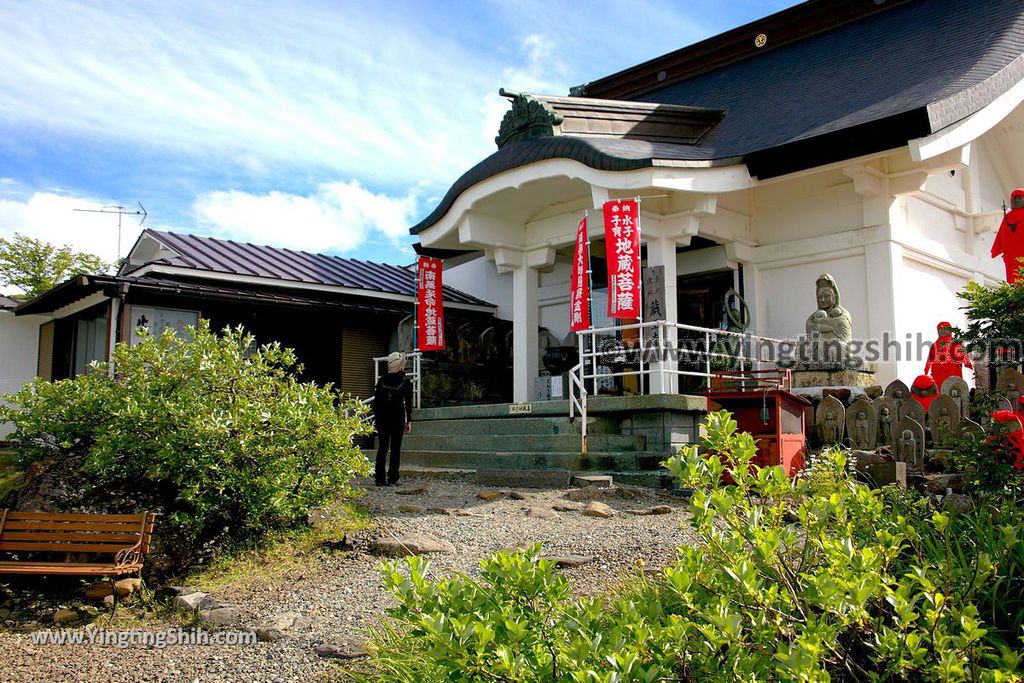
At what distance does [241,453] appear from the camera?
21.6ft

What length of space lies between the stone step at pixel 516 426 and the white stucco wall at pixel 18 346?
32.5 feet

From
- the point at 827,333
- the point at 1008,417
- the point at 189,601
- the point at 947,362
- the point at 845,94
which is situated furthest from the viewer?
the point at 845,94

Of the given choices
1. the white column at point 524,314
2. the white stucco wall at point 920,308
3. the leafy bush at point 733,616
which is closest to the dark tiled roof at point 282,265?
the white column at point 524,314

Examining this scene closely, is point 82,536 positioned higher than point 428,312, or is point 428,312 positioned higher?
point 428,312

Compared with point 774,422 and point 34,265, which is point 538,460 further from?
point 34,265

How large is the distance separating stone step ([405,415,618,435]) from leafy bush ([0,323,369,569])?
13.8 feet

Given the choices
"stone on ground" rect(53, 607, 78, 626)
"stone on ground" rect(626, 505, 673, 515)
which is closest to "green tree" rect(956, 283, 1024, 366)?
"stone on ground" rect(626, 505, 673, 515)

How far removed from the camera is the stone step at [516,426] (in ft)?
35.7

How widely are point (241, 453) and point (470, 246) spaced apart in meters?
9.27

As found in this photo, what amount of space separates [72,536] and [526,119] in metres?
9.68

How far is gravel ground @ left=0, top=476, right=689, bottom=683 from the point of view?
4.42 metres

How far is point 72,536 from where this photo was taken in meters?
6.19

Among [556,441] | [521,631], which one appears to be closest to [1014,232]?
[556,441]

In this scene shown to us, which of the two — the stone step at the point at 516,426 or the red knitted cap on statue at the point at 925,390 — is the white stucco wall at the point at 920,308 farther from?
the stone step at the point at 516,426
